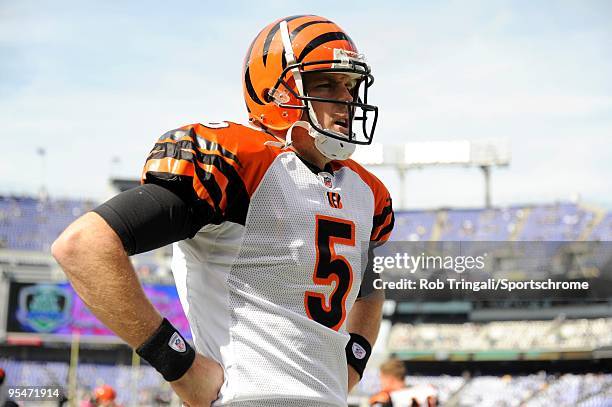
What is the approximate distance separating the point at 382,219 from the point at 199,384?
1.02 m

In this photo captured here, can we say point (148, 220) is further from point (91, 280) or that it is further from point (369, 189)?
point (369, 189)

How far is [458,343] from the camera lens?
21047mm

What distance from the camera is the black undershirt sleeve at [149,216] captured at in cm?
194

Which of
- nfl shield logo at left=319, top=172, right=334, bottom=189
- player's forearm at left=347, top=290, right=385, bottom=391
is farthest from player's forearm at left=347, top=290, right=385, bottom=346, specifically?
nfl shield logo at left=319, top=172, right=334, bottom=189

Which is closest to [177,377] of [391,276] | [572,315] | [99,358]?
[391,276]

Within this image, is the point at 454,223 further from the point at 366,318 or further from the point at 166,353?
the point at 166,353

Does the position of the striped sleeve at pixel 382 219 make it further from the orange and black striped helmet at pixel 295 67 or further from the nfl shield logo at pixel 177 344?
the nfl shield logo at pixel 177 344

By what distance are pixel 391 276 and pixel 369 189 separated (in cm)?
562

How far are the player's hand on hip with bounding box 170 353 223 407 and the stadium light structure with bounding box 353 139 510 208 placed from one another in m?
23.7

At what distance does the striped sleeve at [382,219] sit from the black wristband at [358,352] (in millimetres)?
351

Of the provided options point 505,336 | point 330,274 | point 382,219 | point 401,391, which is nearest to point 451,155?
point 505,336

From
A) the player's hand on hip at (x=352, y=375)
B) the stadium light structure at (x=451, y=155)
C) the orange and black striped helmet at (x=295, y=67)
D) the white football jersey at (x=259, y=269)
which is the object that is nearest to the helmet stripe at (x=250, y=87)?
the orange and black striped helmet at (x=295, y=67)

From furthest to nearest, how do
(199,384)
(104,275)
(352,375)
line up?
(352,375) < (199,384) < (104,275)

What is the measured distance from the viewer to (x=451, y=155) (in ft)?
89.7
